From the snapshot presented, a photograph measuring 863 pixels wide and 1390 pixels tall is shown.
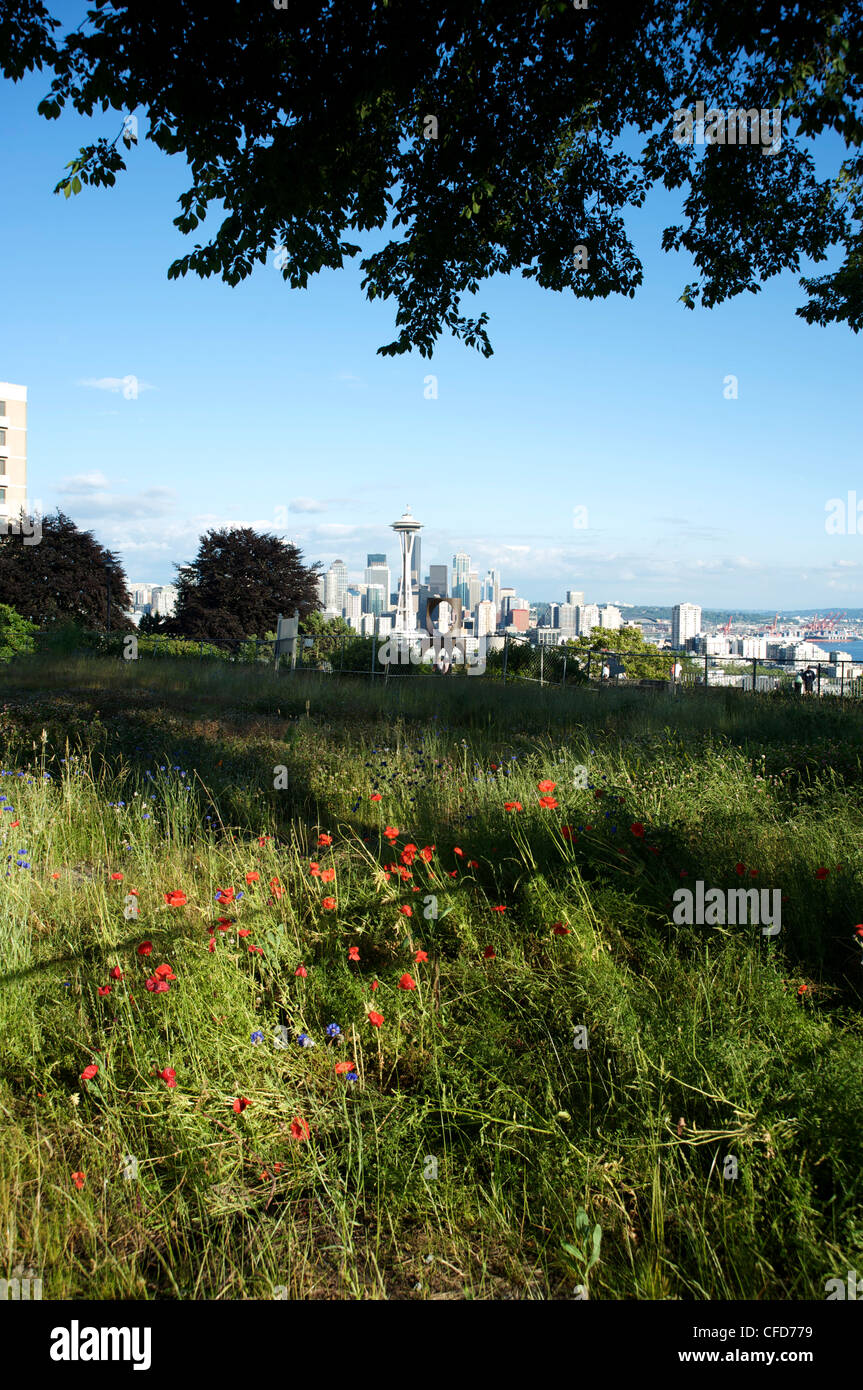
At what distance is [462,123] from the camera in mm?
6832

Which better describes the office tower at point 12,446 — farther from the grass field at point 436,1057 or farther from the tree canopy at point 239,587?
the grass field at point 436,1057

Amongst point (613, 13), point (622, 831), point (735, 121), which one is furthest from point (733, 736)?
point (613, 13)

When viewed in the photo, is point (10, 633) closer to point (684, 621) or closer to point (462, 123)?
point (462, 123)

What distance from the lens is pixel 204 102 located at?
5.52 metres

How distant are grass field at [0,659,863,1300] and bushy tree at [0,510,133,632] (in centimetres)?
3629

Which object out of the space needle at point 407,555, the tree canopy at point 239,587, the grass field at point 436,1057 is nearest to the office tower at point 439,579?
the space needle at point 407,555

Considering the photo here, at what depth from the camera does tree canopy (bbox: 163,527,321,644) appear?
3762cm

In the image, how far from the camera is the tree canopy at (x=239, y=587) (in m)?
37.6

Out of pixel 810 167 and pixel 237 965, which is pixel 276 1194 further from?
pixel 810 167

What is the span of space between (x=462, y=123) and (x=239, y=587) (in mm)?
32849

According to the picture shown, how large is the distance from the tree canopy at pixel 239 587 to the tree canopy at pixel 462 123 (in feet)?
101

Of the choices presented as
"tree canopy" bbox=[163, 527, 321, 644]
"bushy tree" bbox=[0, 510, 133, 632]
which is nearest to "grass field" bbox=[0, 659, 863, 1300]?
"tree canopy" bbox=[163, 527, 321, 644]
